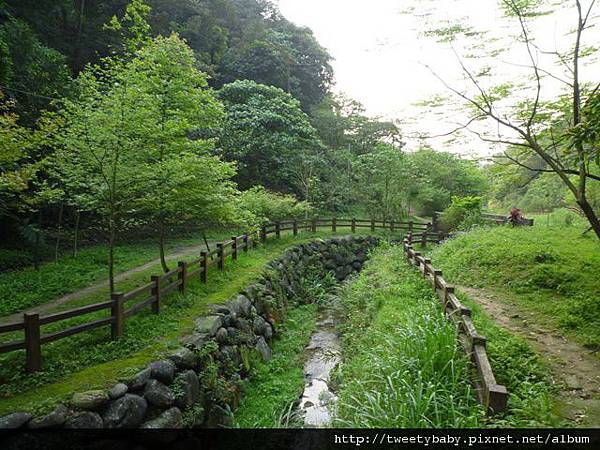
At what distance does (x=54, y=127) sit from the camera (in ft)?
27.5

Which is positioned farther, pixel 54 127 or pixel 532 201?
pixel 532 201

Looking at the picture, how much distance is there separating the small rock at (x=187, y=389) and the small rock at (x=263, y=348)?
267cm

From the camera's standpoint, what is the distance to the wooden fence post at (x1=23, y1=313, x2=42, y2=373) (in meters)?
4.68

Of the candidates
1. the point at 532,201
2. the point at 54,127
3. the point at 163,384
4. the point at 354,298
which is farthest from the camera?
the point at 532,201

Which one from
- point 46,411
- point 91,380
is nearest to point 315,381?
point 91,380

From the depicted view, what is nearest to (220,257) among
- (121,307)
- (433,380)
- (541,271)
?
(121,307)

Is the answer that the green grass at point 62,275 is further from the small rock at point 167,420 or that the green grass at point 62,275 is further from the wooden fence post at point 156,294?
the small rock at point 167,420

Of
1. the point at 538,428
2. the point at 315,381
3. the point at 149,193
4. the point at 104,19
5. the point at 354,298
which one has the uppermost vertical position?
the point at 104,19

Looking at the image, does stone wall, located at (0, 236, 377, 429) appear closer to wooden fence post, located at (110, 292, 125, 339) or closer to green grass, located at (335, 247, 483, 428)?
wooden fence post, located at (110, 292, 125, 339)

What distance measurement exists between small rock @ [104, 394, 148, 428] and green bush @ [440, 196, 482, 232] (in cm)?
1702

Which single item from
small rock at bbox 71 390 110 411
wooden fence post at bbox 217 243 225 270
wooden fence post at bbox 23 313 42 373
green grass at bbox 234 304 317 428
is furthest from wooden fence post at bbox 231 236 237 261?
small rock at bbox 71 390 110 411

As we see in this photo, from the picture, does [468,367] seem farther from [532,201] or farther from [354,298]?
[532,201]

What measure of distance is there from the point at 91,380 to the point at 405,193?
2097cm

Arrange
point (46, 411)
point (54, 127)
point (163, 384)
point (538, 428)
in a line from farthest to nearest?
point (54, 127) → point (163, 384) → point (46, 411) → point (538, 428)
